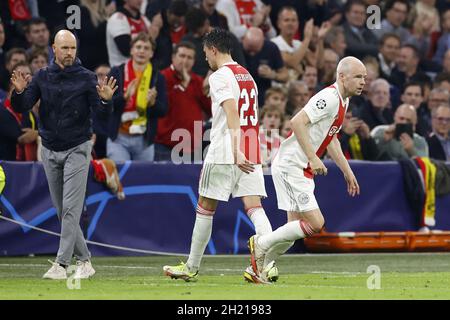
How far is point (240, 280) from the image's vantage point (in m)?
11.7

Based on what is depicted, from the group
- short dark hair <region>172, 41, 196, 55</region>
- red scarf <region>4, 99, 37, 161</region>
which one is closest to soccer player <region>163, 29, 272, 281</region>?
red scarf <region>4, 99, 37, 161</region>

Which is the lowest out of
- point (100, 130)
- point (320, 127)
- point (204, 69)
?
point (100, 130)

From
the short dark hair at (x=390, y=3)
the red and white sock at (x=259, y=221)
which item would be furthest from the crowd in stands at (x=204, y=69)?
the red and white sock at (x=259, y=221)

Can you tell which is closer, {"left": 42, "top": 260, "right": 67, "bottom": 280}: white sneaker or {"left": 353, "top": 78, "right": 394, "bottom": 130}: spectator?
{"left": 42, "top": 260, "right": 67, "bottom": 280}: white sneaker

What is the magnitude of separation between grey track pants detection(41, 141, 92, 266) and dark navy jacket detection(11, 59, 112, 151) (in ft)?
0.30

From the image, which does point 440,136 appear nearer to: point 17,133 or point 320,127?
point 17,133

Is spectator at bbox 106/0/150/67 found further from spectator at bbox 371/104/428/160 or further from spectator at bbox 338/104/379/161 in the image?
spectator at bbox 371/104/428/160

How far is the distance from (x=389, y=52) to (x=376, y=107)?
2.85 meters

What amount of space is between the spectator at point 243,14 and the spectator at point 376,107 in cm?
209

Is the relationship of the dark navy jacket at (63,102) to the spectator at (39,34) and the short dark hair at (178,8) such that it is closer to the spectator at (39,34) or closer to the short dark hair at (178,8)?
the spectator at (39,34)

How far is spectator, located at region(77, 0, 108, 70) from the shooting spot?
17.5m

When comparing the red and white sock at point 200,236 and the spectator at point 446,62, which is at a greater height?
the spectator at point 446,62

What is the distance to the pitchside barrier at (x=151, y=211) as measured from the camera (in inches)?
603

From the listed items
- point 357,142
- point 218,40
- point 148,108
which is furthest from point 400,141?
point 218,40
